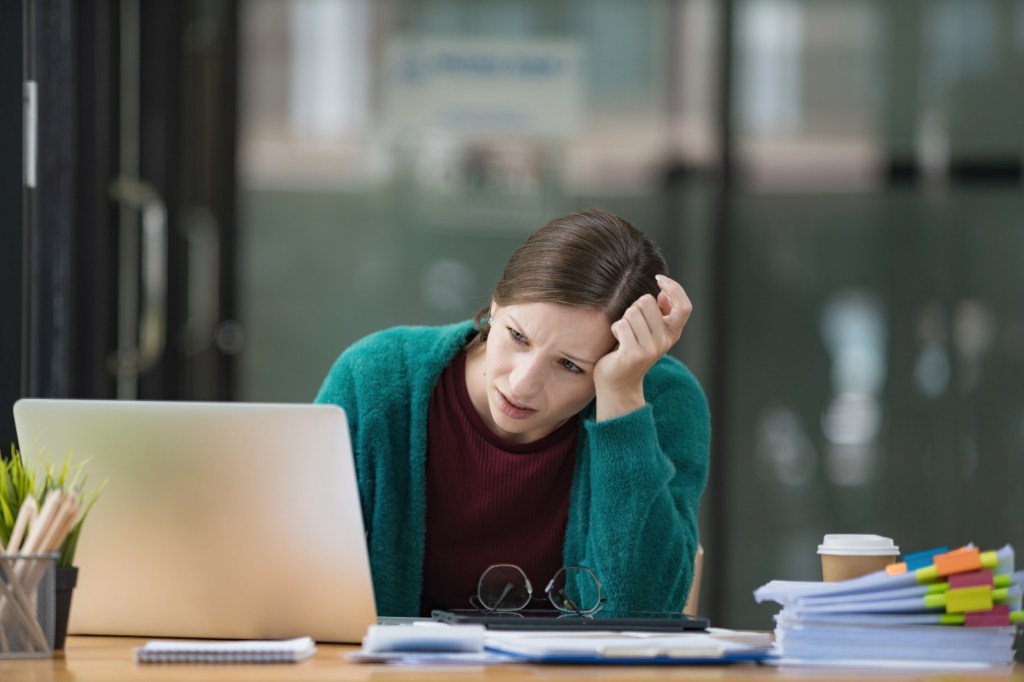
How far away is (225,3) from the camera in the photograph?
165 inches

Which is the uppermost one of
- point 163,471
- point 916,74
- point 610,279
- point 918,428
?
point 916,74

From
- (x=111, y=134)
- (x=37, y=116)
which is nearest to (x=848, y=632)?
(x=37, y=116)

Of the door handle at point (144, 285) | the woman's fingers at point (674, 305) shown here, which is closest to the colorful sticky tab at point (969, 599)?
the woman's fingers at point (674, 305)

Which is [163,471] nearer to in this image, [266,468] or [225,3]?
[266,468]

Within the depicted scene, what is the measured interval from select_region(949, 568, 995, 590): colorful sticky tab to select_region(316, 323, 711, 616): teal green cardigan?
1.74ft

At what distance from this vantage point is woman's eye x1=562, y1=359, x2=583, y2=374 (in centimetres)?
198

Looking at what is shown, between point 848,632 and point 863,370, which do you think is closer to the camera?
point 848,632

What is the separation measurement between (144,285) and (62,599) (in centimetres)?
205

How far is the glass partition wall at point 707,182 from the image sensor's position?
4.36 meters

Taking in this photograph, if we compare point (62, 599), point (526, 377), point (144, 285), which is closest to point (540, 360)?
point (526, 377)

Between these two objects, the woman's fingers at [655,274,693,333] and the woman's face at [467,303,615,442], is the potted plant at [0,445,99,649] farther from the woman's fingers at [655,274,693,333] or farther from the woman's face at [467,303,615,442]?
the woman's fingers at [655,274,693,333]

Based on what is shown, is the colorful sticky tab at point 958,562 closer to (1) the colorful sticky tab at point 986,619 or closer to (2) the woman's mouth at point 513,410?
(1) the colorful sticky tab at point 986,619

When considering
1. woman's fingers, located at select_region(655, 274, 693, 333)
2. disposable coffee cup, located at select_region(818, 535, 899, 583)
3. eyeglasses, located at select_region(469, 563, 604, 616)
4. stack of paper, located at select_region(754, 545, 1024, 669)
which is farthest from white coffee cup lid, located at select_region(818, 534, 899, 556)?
woman's fingers, located at select_region(655, 274, 693, 333)

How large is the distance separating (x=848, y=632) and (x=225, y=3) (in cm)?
319
